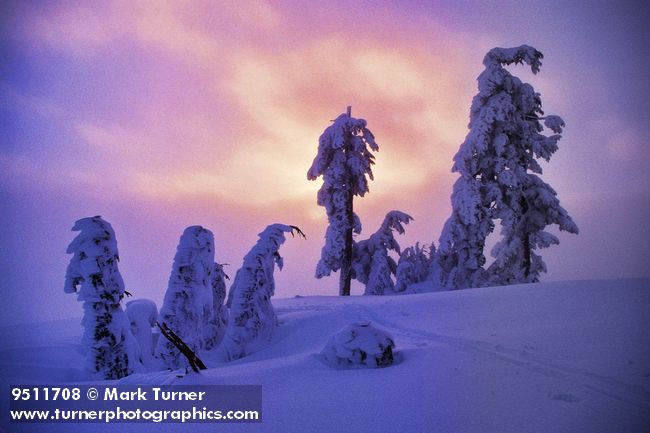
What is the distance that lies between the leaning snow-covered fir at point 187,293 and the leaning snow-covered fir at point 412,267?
1626 centimetres

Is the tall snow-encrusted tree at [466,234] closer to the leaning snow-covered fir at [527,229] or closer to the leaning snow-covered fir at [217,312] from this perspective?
the leaning snow-covered fir at [527,229]

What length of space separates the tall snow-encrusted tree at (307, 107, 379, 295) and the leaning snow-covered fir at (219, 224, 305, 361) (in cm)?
1178

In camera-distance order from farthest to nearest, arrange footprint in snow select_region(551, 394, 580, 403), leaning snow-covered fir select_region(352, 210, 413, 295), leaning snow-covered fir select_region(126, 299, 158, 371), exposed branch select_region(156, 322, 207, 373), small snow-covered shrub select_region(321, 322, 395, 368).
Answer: leaning snow-covered fir select_region(352, 210, 413, 295)
leaning snow-covered fir select_region(126, 299, 158, 371)
small snow-covered shrub select_region(321, 322, 395, 368)
exposed branch select_region(156, 322, 207, 373)
footprint in snow select_region(551, 394, 580, 403)

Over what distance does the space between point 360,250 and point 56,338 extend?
725 inches

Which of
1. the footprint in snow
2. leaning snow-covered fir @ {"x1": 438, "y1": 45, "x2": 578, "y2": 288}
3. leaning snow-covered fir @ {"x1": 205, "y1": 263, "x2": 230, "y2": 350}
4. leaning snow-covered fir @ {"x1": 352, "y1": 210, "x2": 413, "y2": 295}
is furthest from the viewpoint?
leaning snow-covered fir @ {"x1": 352, "y1": 210, "x2": 413, "y2": 295}

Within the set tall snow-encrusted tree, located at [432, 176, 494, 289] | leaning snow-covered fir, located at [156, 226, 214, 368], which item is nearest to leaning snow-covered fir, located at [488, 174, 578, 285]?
tall snow-encrusted tree, located at [432, 176, 494, 289]

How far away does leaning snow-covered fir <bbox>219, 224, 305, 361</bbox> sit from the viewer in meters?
12.3

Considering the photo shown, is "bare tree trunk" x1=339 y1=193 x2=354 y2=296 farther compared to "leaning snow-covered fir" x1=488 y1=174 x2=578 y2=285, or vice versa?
"bare tree trunk" x1=339 y1=193 x2=354 y2=296

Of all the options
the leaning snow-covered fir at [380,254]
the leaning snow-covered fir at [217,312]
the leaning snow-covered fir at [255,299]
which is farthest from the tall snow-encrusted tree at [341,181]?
the leaning snow-covered fir at [255,299]

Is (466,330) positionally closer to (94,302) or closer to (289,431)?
(289,431)

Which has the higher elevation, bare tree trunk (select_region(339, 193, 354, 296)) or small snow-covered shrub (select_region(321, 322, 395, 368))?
bare tree trunk (select_region(339, 193, 354, 296))

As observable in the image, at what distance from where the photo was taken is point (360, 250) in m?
27.0

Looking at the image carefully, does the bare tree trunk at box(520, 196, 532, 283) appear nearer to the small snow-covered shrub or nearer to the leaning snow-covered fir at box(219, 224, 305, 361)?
the leaning snow-covered fir at box(219, 224, 305, 361)

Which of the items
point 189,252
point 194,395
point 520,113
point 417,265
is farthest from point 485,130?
point 194,395
